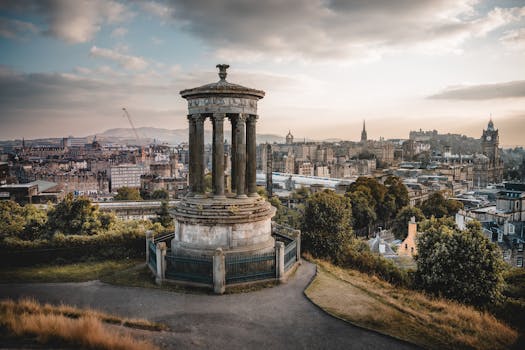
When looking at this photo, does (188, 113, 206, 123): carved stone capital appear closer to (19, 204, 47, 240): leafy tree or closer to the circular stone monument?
the circular stone monument

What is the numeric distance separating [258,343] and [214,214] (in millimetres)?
6697

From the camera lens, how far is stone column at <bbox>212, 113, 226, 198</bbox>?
685 inches

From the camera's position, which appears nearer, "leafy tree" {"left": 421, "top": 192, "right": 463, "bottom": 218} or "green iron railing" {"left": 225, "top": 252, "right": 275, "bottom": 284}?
"green iron railing" {"left": 225, "top": 252, "right": 275, "bottom": 284}

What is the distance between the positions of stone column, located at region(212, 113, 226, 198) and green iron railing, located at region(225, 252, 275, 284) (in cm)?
341

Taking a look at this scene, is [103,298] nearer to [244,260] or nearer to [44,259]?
[244,260]

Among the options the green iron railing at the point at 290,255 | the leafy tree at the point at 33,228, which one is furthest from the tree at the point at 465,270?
the leafy tree at the point at 33,228

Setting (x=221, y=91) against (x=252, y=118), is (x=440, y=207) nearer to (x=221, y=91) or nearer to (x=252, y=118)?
(x=252, y=118)

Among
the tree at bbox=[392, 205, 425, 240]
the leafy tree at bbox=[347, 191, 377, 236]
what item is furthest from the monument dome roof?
the tree at bbox=[392, 205, 425, 240]

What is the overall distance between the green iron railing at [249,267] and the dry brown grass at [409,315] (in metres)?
1.82

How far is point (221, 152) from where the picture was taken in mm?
17781

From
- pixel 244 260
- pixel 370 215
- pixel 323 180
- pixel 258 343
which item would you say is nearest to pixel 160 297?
pixel 244 260

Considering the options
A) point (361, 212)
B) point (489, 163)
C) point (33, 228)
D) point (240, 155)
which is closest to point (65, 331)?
point (240, 155)

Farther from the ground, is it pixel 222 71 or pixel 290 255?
pixel 222 71

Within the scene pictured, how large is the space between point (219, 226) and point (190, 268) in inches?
83.0
